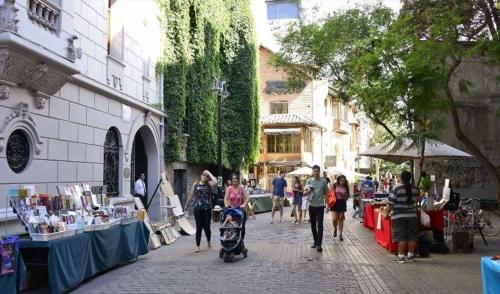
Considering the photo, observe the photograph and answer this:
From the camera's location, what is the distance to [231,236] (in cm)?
1048

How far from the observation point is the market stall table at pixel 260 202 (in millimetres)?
25131

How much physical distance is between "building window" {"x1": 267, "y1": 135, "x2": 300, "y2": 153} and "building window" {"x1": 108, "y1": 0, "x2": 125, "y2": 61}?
29952 mm

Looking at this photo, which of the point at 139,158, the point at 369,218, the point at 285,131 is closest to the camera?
the point at 369,218

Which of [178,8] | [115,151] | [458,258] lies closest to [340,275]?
[458,258]

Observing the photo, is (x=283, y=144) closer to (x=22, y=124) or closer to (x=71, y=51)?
(x=71, y=51)

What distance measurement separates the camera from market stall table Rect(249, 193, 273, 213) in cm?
2513

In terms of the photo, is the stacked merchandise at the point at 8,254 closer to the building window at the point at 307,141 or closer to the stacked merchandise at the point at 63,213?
the stacked merchandise at the point at 63,213

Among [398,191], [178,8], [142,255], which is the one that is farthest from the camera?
[178,8]

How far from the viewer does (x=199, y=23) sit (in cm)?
2145

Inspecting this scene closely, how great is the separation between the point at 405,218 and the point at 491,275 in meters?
5.42

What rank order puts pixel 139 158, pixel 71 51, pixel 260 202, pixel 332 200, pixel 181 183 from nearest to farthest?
pixel 71 51 → pixel 332 200 → pixel 139 158 → pixel 181 183 → pixel 260 202

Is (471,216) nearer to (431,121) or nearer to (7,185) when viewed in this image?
(431,121)

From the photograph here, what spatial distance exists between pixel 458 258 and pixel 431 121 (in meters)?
2.86

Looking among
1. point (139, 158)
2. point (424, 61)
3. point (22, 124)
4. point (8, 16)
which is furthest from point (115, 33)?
point (424, 61)
